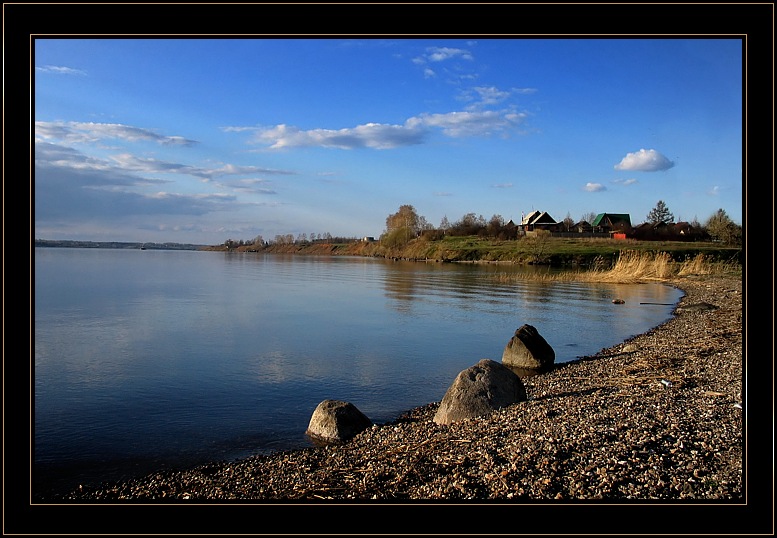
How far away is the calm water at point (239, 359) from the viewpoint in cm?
950

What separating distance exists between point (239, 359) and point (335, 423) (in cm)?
800

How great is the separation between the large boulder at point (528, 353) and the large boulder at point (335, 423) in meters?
6.85

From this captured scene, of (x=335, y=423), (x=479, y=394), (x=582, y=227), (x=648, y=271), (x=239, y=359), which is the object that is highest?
(x=582, y=227)

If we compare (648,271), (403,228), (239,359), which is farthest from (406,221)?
(239,359)

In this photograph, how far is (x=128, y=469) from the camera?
27.1 feet

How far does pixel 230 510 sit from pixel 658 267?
54.4m

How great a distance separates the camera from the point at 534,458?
6441 mm

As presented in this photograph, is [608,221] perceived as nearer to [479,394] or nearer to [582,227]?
[582,227]

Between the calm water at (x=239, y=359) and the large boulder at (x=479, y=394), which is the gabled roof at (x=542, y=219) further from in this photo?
the large boulder at (x=479, y=394)

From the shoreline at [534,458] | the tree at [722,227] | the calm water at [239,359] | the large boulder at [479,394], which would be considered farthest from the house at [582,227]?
the large boulder at [479,394]

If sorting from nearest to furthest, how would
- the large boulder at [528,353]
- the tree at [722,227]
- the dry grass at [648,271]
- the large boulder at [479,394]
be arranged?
the large boulder at [479,394]
the large boulder at [528,353]
the tree at [722,227]
the dry grass at [648,271]

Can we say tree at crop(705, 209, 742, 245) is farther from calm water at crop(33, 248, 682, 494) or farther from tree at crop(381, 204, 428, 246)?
tree at crop(381, 204, 428, 246)

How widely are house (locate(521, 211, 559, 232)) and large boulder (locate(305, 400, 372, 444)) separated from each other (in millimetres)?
107297
